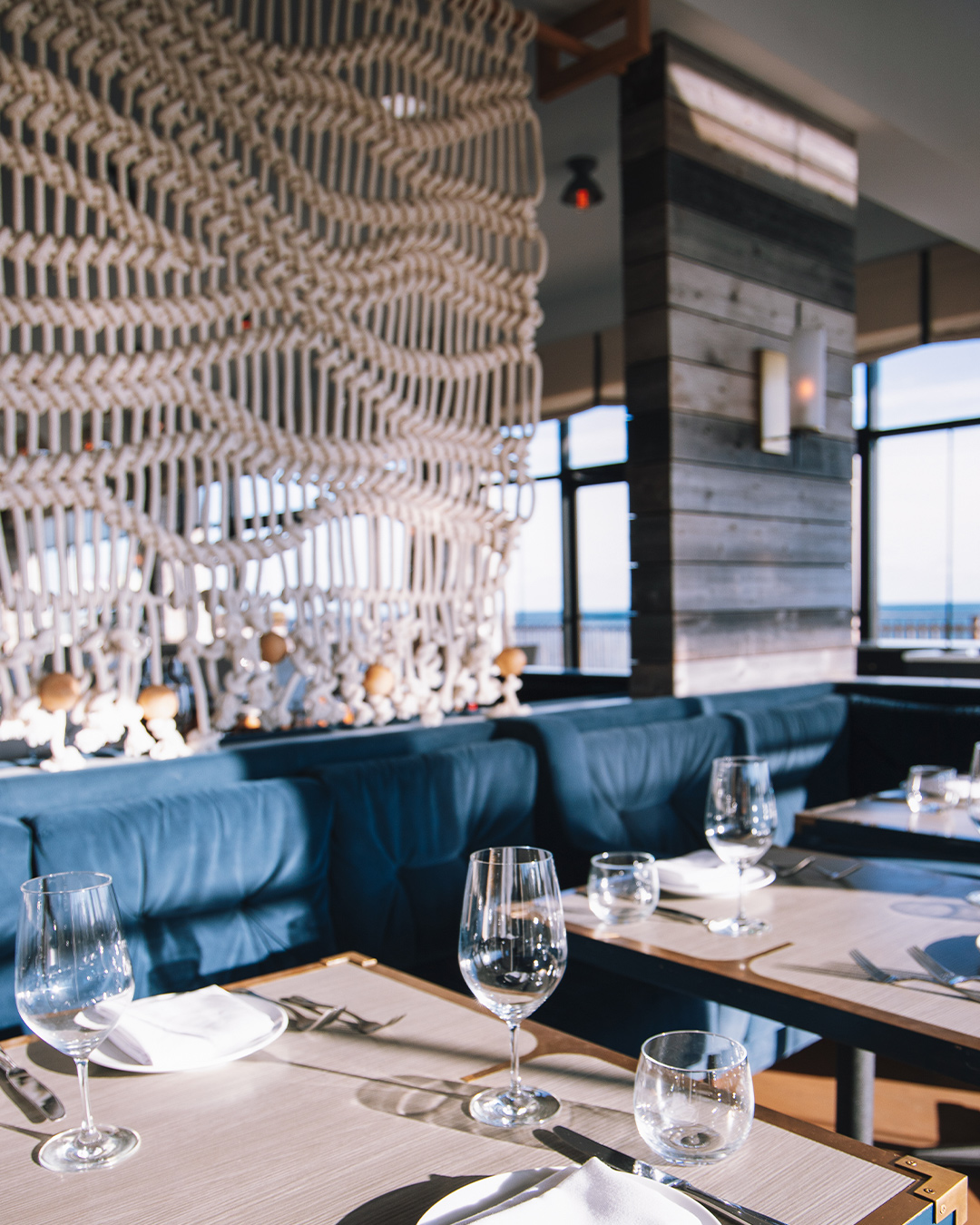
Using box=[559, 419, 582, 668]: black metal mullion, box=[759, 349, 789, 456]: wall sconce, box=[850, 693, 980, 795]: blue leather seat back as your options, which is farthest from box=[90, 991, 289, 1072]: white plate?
box=[559, 419, 582, 668]: black metal mullion

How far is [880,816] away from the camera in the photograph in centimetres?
195

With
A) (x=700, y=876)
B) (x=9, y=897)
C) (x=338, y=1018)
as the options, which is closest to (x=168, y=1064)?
(x=338, y=1018)

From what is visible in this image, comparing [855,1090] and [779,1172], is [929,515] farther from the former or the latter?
[779,1172]

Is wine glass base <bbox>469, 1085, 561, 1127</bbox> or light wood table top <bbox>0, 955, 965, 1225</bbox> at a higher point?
wine glass base <bbox>469, 1085, 561, 1127</bbox>

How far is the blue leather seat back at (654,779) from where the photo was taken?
2.35 meters

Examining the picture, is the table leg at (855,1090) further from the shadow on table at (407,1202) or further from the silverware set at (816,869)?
the shadow on table at (407,1202)

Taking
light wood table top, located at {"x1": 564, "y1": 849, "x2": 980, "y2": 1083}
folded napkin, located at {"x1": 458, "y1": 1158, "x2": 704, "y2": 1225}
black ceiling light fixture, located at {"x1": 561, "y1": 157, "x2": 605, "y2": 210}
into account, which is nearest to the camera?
folded napkin, located at {"x1": 458, "y1": 1158, "x2": 704, "y2": 1225}

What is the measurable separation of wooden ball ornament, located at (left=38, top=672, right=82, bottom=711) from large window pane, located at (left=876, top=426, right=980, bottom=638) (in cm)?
509

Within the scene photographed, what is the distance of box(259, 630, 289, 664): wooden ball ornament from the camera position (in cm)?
191

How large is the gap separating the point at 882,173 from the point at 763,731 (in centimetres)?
248

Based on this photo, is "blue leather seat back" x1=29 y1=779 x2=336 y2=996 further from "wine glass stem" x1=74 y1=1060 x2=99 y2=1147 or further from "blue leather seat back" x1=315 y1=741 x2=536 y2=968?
"wine glass stem" x1=74 y1=1060 x2=99 y2=1147

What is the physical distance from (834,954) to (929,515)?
540 cm

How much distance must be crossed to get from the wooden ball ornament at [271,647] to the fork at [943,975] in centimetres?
118

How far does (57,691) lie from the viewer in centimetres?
163
